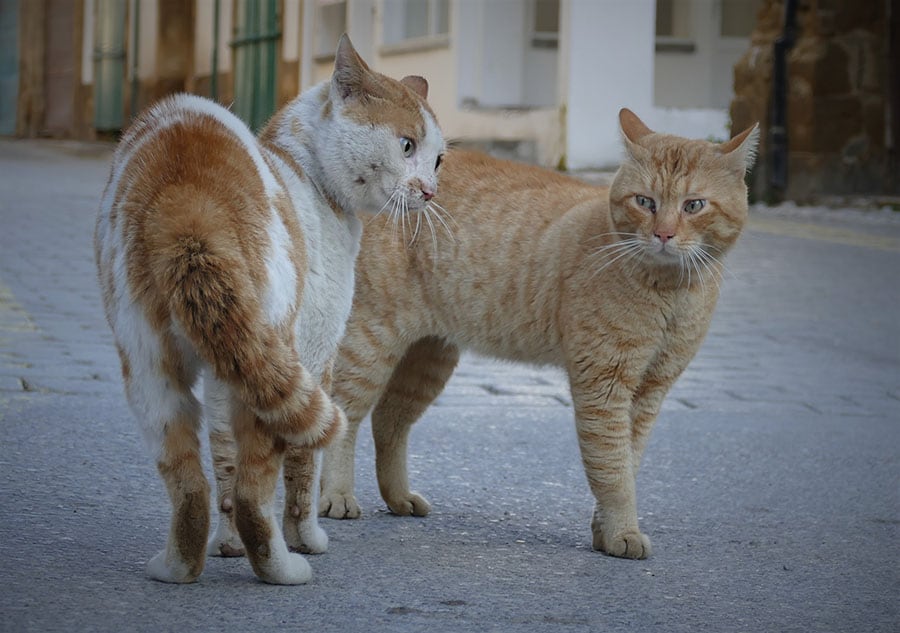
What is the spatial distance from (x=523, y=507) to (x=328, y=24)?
57.3 feet

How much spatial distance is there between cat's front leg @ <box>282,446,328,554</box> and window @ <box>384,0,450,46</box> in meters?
15.7

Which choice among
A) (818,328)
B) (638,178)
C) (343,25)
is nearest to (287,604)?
(638,178)

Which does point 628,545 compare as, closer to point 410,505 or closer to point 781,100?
point 410,505

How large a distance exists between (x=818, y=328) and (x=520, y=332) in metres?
4.59

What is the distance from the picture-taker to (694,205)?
4473 millimetres

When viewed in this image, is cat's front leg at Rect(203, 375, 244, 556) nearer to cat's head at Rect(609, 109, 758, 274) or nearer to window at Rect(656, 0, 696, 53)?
cat's head at Rect(609, 109, 758, 274)

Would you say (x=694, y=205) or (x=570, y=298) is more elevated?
(x=694, y=205)

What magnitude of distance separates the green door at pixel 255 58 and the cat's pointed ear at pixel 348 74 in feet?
60.7

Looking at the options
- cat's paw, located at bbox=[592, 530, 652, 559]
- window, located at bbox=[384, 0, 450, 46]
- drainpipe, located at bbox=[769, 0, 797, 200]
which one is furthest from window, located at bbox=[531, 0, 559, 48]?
cat's paw, located at bbox=[592, 530, 652, 559]

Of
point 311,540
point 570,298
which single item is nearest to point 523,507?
point 570,298

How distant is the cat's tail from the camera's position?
3211 mm

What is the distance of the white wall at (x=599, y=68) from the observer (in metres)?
17.3

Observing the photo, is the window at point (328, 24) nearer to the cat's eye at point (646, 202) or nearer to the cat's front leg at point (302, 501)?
the cat's eye at point (646, 202)

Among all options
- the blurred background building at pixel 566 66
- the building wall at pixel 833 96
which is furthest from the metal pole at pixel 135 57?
the building wall at pixel 833 96
